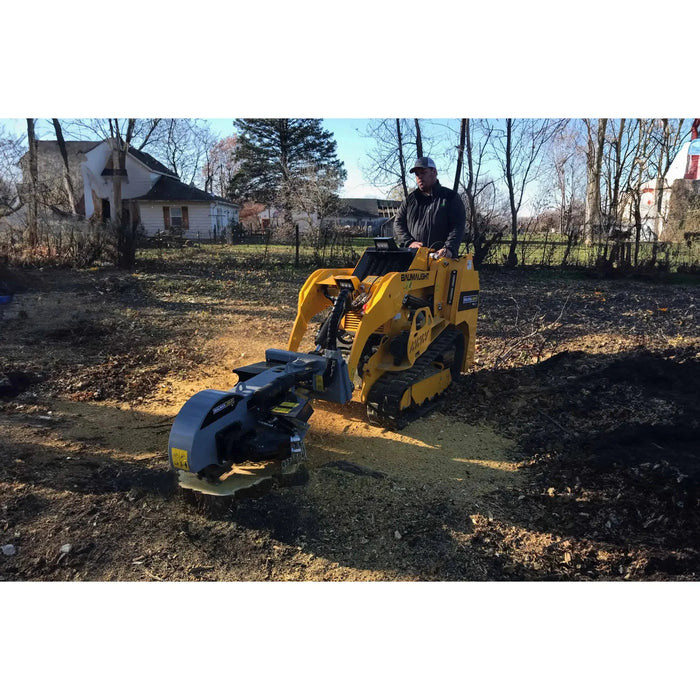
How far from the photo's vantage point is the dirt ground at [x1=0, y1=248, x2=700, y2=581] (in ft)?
9.87

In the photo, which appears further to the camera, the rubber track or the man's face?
the man's face

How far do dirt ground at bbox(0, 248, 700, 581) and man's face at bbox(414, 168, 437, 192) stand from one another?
2.09 metres

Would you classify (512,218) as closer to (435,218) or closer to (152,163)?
(435,218)

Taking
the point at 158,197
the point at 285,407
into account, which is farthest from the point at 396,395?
the point at 158,197

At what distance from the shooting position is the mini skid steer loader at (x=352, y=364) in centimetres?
329

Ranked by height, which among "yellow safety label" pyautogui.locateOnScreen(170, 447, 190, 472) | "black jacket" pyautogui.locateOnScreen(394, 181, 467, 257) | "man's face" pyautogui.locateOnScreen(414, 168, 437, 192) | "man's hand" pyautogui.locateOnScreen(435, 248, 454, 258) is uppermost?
"man's face" pyautogui.locateOnScreen(414, 168, 437, 192)

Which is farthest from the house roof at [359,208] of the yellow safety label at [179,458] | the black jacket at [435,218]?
the yellow safety label at [179,458]

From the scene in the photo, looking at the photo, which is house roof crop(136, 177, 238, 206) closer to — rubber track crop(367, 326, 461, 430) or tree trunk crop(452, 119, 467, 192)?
tree trunk crop(452, 119, 467, 192)

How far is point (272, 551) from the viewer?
3.03 metres

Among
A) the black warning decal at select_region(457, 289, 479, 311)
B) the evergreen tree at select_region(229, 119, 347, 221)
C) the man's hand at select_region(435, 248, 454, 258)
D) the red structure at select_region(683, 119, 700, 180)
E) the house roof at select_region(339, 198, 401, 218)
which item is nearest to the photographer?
the man's hand at select_region(435, 248, 454, 258)

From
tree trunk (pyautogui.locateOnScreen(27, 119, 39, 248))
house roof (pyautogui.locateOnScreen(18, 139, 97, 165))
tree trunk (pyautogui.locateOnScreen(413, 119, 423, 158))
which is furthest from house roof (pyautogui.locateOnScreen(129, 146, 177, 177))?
tree trunk (pyautogui.locateOnScreen(413, 119, 423, 158))

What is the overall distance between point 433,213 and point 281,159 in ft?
50.3

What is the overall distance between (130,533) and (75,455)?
124 centimetres

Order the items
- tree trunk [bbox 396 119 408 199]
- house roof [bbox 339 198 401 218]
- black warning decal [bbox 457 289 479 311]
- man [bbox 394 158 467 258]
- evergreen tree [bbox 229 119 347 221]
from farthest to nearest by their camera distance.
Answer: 1. house roof [bbox 339 198 401 218]
2. evergreen tree [bbox 229 119 347 221]
3. tree trunk [bbox 396 119 408 199]
4. black warning decal [bbox 457 289 479 311]
5. man [bbox 394 158 467 258]
